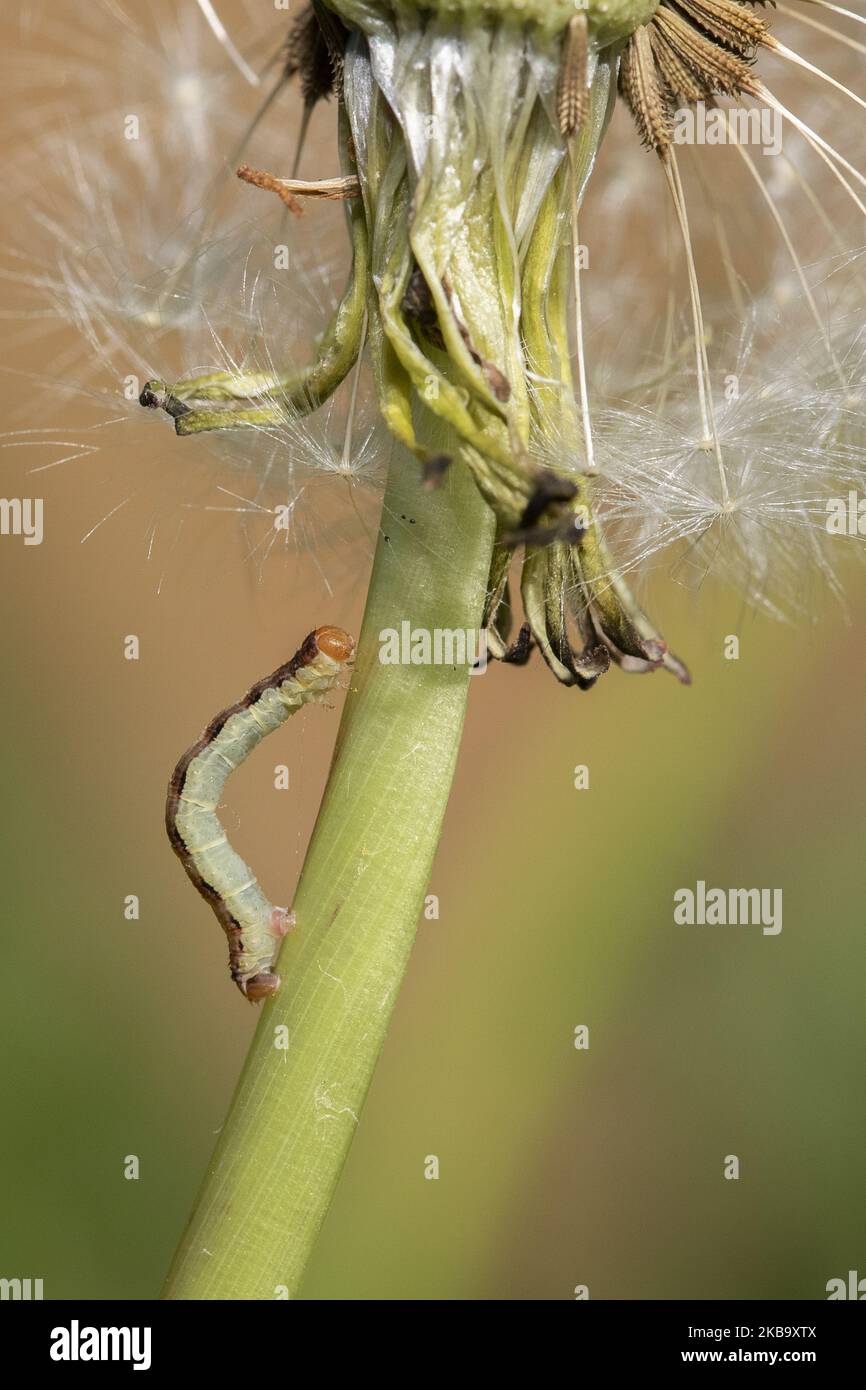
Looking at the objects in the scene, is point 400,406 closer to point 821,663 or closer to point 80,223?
point 80,223
